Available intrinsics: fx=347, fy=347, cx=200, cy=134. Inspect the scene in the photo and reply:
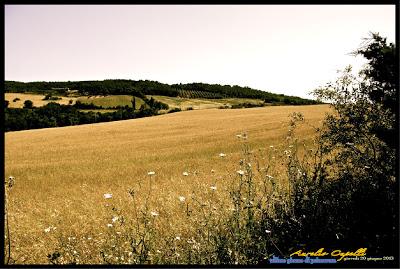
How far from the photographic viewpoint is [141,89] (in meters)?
100

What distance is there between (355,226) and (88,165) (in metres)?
17.8

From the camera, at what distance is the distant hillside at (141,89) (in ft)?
308

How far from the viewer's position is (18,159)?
26.1m

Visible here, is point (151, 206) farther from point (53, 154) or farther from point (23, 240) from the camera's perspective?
point (53, 154)

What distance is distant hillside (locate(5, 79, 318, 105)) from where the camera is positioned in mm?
93812

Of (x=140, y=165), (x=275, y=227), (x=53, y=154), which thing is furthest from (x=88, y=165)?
(x=275, y=227)
